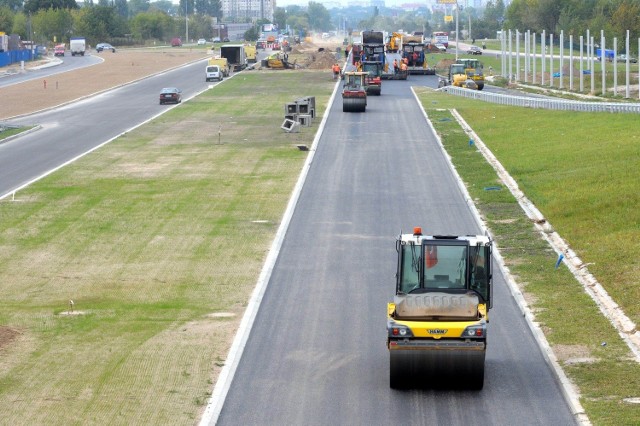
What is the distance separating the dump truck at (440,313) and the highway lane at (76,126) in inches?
1192

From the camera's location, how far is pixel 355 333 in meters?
24.3

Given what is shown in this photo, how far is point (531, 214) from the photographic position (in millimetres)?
38188

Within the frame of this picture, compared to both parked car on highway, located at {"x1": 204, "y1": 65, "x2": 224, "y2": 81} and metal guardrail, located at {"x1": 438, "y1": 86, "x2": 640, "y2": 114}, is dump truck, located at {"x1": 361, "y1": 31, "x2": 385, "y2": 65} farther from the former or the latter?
metal guardrail, located at {"x1": 438, "y1": 86, "x2": 640, "y2": 114}

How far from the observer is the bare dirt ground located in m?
92.3

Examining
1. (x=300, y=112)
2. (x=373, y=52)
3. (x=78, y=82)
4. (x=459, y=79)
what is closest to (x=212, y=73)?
(x=78, y=82)

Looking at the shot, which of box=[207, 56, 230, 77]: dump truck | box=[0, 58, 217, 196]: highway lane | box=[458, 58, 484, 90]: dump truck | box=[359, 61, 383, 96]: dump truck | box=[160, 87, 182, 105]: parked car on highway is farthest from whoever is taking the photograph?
box=[207, 56, 230, 77]: dump truck

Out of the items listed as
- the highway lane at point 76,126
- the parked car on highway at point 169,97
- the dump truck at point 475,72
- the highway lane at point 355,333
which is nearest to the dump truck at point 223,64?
the highway lane at point 76,126

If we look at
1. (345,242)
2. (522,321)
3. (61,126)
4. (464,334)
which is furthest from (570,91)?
(464,334)

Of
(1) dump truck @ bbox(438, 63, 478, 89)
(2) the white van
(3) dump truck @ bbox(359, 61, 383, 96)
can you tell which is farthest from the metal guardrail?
(2) the white van

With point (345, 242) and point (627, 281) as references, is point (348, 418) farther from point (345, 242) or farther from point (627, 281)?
point (345, 242)

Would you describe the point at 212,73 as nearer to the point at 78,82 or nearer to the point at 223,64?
the point at 223,64

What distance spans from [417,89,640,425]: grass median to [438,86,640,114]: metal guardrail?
1539 millimetres

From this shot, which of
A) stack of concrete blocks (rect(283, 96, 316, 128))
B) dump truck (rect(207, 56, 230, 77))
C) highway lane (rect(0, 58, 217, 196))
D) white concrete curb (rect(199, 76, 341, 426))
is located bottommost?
white concrete curb (rect(199, 76, 341, 426))

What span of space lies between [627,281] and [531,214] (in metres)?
10.4
